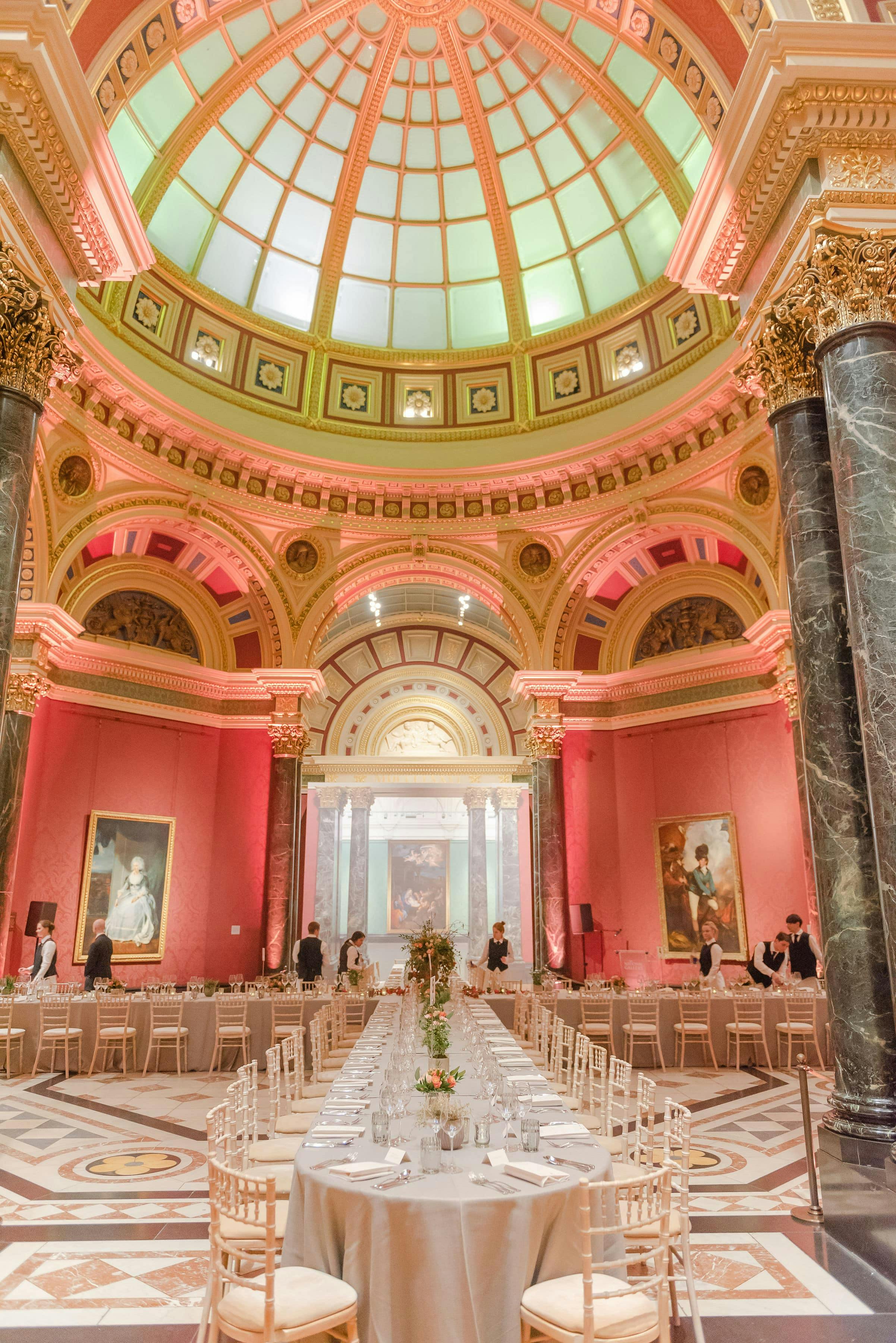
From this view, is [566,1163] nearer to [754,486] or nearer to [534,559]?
[754,486]

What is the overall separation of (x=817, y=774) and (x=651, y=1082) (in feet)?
7.83

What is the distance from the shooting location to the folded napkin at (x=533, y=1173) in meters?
3.50

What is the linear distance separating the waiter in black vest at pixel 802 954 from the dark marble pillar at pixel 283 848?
7.87 metres

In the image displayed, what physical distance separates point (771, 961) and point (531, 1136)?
905 centimetres

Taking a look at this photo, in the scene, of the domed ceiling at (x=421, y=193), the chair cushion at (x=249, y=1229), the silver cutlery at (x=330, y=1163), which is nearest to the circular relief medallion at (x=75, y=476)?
the domed ceiling at (x=421, y=193)

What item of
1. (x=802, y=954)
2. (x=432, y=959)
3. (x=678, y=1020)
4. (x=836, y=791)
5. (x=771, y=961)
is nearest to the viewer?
(x=836, y=791)

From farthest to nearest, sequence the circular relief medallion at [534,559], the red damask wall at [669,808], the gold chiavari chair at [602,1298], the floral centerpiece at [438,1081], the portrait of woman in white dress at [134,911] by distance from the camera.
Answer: the circular relief medallion at [534,559] → the portrait of woman in white dress at [134,911] → the red damask wall at [669,808] → the floral centerpiece at [438,1081] → the gold chiavari chair at [602,1298]

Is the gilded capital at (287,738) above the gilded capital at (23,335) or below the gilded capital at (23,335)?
below

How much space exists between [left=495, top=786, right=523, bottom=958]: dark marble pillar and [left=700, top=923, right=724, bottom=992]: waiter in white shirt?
1073 cm

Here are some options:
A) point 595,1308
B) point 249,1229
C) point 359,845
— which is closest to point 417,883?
point 359,845

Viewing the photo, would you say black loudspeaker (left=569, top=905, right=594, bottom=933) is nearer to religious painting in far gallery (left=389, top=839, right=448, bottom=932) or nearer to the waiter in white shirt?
the waiter in white shirt

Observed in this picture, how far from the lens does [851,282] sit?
5723 mm

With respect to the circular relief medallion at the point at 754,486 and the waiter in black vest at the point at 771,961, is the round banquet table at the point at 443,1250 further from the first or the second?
the circular relief medallion at the point at 754,486

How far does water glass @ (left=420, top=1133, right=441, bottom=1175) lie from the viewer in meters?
3.64
